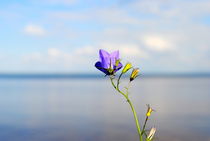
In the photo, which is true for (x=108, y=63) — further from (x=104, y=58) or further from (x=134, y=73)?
(x=134, y=73)

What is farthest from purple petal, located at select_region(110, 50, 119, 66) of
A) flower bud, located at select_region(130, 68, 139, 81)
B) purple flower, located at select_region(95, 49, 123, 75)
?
flower bud, located at select_region(130, 68, 139, 81)

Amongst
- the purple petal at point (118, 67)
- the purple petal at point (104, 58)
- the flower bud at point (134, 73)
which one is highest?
the purple petal at point (104, 58)

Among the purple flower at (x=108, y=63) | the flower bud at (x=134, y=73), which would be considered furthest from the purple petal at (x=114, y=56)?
the flower bud at (x=134, y=73)

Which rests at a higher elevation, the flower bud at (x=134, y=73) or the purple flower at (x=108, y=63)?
the purple flower at (x=108, y=63)

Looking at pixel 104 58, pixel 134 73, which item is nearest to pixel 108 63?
pixel 104 58

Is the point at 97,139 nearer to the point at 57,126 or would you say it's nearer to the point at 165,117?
the point at 57,126

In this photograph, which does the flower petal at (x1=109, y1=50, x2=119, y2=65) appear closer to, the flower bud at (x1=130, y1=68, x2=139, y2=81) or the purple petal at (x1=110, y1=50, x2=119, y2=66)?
the purple petal at (x1=110, y1=50, x2=119, y2=66)

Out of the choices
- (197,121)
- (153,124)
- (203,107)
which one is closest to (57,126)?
(153,124)

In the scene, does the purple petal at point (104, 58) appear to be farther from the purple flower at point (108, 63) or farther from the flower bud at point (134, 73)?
the flower bud at point (134, 73)
